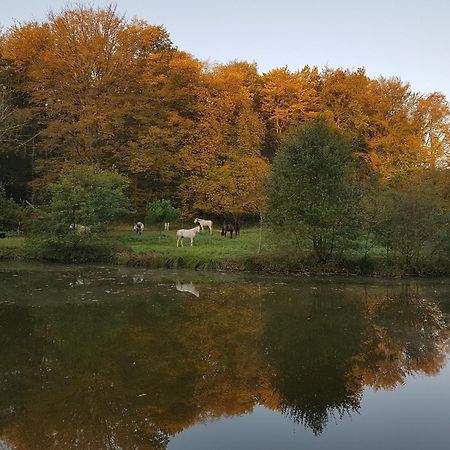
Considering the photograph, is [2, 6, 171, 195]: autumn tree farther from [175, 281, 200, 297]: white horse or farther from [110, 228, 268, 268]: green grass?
[175, 281, 200, 297]: white horse

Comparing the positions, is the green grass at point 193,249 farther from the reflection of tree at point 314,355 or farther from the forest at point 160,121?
the reflection of tree at point 314,355

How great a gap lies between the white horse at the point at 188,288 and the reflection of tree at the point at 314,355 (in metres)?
2.96

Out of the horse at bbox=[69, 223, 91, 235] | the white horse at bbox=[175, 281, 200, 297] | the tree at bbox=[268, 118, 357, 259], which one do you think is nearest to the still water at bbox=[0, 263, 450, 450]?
the white horse at bbox=[175, 281, 200, 297]

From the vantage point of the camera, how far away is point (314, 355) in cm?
993

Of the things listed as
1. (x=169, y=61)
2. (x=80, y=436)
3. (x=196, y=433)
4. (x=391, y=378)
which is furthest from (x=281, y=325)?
Answer: (x=169, y=61)

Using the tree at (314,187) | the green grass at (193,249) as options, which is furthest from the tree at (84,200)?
the tree at (314,187)

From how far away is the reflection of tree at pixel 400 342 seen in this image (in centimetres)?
912

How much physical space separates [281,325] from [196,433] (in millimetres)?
6070

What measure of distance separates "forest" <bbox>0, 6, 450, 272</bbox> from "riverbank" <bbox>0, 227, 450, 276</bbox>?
12.9ft

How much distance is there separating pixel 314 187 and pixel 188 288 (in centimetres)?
740

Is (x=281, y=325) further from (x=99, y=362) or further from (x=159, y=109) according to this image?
(x=159, y=109)

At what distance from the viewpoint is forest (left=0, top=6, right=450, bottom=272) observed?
3170cm

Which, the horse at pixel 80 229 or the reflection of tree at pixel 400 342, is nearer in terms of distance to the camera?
the reflection of tree at pixel 400 342

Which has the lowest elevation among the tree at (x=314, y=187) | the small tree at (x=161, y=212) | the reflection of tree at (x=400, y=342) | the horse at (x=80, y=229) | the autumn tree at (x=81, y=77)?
the reflection of tree at (x=400, y=342)
